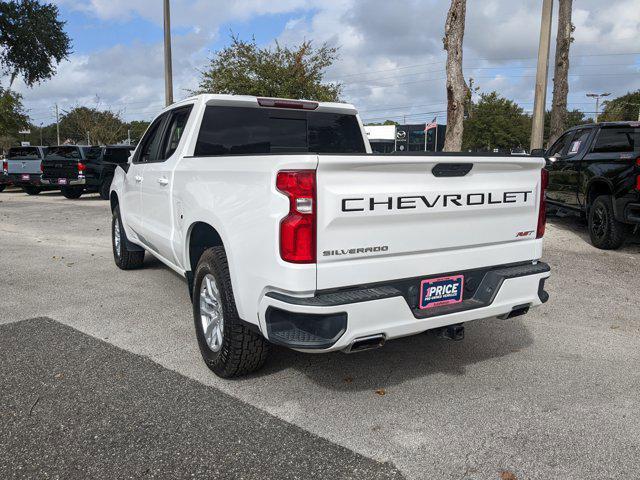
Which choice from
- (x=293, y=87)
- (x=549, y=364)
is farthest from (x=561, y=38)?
(x=549, y=364)

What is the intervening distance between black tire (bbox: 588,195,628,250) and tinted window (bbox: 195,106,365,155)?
4.75 m

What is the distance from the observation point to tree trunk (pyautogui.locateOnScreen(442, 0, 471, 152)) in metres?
11.1

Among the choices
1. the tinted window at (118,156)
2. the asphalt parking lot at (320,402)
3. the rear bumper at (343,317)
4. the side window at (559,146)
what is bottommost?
the asphalt parking lot at (320,402)

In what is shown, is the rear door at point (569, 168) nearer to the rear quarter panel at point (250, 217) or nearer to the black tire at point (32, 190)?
the rear quarter panel at point (250, 217)

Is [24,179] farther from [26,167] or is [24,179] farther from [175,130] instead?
[175,130]

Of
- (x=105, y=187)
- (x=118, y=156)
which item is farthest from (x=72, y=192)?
(x=118, y=156)

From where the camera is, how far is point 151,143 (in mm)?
5684

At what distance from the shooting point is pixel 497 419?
3213 millimetres

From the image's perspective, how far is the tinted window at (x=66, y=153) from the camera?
18.8 meters

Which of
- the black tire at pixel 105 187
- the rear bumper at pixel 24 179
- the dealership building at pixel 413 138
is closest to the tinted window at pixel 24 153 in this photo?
the rear bumper at pixel 24 179

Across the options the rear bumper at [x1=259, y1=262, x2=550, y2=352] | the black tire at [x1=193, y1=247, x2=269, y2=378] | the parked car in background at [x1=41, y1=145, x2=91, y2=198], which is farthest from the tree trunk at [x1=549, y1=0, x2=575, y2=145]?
the parked car in background at [x1=41, y1=145, x2=91, y2=198]

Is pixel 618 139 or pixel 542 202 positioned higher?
pixel 618 139

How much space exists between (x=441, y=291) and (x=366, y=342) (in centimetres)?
62

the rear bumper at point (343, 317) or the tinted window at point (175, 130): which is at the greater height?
the tinted window at point (175, 130)
